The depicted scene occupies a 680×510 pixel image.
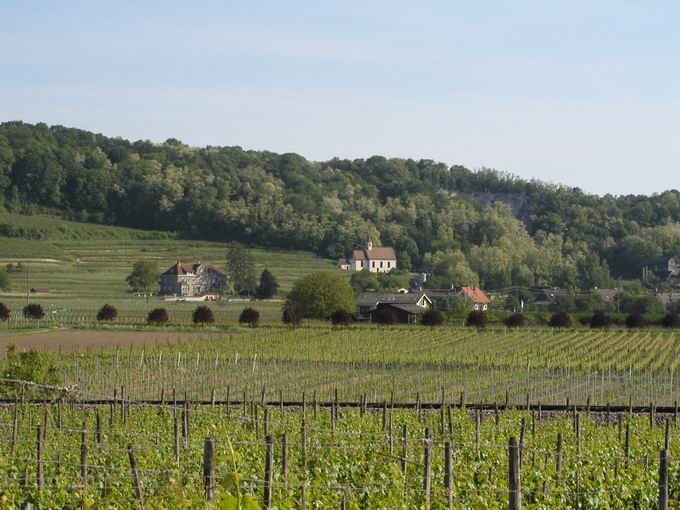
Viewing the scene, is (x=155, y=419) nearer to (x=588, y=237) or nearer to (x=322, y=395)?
(x=322, y=395)

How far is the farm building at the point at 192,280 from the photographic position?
102 m

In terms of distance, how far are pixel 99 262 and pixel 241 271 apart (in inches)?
512

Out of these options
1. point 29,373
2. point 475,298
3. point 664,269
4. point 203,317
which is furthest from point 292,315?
point 664,269

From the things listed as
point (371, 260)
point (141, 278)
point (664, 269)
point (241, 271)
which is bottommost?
point (141, 278)

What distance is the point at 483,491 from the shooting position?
1415 centimetres

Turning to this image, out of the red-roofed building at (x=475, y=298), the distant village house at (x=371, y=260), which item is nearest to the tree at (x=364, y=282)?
the red-roofed building at (x=475, y=298)

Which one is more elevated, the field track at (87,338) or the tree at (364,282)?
the tree at (364,282)

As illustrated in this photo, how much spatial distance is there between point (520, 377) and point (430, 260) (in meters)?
94.4

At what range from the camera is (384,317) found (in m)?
69.8

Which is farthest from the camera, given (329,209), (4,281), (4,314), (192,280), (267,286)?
(329,209)

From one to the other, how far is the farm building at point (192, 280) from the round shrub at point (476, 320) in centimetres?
3812

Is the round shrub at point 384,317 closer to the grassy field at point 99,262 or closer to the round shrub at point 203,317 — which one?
the grassy field at point 99,262

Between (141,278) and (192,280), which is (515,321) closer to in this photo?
(141,278)

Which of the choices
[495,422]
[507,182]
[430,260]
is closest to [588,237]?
[430,260]
